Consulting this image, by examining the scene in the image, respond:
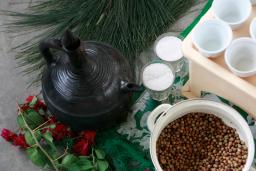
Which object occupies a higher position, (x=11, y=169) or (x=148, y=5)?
(x=148, y=5)

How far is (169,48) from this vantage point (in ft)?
4.26

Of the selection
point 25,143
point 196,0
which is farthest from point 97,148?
point 196,0

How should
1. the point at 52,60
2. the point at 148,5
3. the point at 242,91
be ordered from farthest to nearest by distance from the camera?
the point at 148,5, the point at 52,60, the point at 242,91

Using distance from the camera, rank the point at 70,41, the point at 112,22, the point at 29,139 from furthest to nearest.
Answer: the point at 112,22 → the point at 29,139 → the point at 70,41

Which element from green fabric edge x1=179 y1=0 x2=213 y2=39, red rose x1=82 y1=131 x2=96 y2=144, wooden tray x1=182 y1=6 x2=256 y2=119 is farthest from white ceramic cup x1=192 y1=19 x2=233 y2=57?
red rose x1=82 y1=131 x2=96 y2=144

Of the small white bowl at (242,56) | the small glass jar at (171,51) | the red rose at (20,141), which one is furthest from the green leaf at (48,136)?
the small white bowl at (242,56)

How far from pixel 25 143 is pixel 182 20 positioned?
568 millimetres

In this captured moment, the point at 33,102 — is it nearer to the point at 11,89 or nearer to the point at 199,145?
the point at 11,89

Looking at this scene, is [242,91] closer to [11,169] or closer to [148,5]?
[148,5]

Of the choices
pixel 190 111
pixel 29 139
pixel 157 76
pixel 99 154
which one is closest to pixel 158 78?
pixel 157 76

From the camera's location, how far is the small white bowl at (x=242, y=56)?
1.02 metres

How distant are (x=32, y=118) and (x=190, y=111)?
0.41 metres

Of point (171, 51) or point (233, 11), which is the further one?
point (171, 51)

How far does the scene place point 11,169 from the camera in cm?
130
